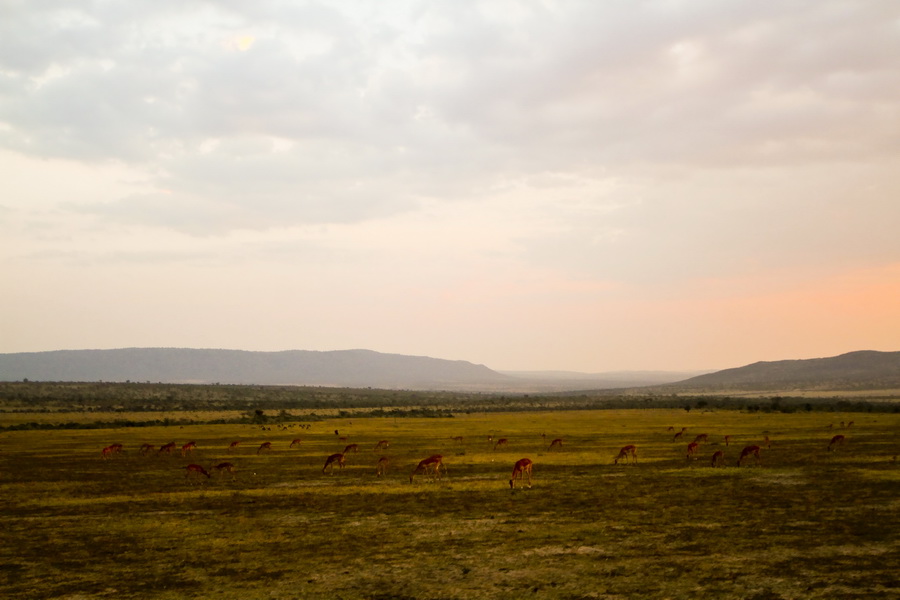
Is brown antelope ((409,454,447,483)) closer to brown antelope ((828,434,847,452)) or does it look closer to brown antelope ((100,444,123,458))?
brown antelope ((100,444,123,458))

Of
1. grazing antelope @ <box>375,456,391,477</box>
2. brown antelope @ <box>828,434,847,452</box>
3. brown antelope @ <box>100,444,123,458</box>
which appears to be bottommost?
brown antelope @ <box>100,444,123,458</box>

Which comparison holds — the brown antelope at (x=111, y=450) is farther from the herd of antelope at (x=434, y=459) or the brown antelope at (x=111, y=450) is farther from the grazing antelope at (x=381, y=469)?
the grazing antelope at (x=381, y=469)

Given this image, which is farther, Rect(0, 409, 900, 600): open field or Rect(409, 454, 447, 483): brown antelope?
Rect(409, 454, 447, 483): brown antelope

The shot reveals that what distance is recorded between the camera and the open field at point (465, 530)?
11977 millimetres

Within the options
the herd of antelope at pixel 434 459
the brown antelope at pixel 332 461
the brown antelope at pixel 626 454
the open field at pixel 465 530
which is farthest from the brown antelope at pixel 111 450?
the brown antelope at pixel 626 454

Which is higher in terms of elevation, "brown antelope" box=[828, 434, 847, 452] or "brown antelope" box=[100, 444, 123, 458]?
"brown antelope" box=[828, 434, 847, 452]

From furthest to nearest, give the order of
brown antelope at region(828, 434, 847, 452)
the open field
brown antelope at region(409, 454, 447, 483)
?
brown antelope at region(828, 434, 847, 452), brown antelope at region(409, 454, 447, 483), the open field

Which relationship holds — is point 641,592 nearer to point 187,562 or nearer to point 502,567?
point 502,567

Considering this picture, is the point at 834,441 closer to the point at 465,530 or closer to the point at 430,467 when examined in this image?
the point at 430,467

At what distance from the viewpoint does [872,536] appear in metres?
14.7

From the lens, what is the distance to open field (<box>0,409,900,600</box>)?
39.3 ft

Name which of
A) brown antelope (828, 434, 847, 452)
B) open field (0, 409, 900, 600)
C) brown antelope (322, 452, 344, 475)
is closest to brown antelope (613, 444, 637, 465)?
open field (0, 409, 900, 600)

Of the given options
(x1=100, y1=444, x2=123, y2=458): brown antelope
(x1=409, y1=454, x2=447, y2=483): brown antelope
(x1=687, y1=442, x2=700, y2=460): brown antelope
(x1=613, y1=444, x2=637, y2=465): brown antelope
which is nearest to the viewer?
(x1=409, y1=454, x2=447, y2=483): brown antelope

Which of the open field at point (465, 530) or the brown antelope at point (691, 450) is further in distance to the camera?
the brown antelope at point (691, 450)
